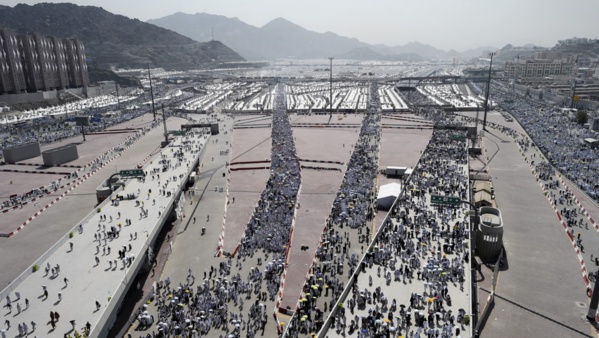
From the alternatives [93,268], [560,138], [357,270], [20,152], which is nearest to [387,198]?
[357,270]

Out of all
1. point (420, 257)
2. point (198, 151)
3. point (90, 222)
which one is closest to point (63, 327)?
point (90, 222)

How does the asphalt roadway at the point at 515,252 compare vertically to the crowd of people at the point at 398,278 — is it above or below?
below

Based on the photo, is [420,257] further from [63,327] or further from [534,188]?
[534,188]

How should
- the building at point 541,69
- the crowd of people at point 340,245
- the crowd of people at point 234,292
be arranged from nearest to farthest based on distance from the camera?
the crowd of people at point 234,292, the crowd of people at point 340,245, the building at point 541,69

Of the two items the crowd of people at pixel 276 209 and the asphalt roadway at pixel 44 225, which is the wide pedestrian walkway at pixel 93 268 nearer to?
the asphalt roadway at pixel 44 225

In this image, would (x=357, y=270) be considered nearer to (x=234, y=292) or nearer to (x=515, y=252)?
(x=234, y=292)

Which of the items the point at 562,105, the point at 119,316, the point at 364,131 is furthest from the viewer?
the point at 562,105

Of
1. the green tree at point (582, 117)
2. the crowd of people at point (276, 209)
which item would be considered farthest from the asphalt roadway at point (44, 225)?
the green tree at point (582, 117)
